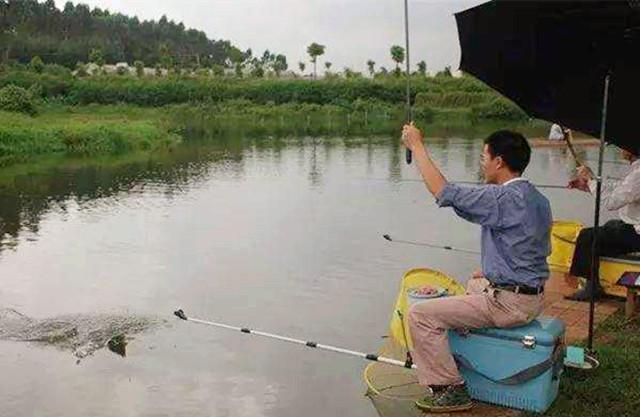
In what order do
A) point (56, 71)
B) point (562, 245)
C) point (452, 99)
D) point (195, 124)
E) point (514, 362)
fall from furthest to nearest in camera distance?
point (56, 71)
point (452, 99)
point (195, 124)
point (562, 245)
point (514, 362)

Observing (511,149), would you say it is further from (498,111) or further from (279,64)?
(279,64)

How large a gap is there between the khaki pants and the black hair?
2.06ft

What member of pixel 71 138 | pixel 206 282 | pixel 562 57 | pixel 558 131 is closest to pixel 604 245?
pixel 558 131

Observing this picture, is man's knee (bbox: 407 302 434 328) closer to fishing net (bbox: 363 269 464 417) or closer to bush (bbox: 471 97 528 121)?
fishing net (bbox: 363 269 464 417)

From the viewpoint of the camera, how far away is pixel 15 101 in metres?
31.6

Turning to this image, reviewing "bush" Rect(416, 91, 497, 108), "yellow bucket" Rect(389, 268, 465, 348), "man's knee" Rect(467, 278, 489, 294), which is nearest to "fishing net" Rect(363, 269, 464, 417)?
"yellow bucket" Rect(389, 268, 465, 348)

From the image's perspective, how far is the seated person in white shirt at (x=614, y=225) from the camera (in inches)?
206

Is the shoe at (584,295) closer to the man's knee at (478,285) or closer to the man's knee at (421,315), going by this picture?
the man's knee at (478,285)

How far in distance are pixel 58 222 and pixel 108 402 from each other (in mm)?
7346

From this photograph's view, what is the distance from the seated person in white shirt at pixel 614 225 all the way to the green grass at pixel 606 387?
959mm

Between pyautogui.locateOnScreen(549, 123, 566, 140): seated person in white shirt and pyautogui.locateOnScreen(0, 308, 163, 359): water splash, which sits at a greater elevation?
pyautogui.locateOnScreen(549, 123, 566, 140): seated person in white shirt

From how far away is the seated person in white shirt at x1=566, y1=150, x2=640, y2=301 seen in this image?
5.24 m

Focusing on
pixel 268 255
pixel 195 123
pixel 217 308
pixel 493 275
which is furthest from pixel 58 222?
pixel 195 123

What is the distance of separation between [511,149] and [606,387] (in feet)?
4.70
